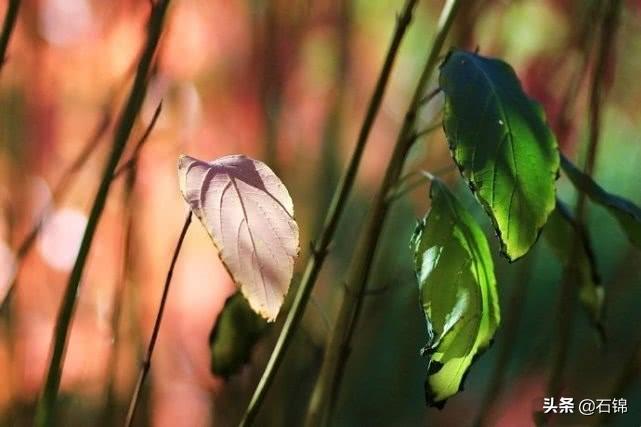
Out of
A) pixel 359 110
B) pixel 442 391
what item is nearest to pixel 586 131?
pixel 359 110

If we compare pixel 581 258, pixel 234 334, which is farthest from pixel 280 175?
pixel 581 258

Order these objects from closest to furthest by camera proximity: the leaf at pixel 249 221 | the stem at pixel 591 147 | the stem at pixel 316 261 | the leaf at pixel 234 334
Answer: the leaf at pixel 249 221 → the stem at pixel 316 261 → the leaf at pixel 234 334 → the stem at pixel 591 147

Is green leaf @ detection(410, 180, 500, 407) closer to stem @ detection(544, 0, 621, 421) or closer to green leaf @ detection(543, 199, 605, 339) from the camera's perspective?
green leaf @ detection(543, 199, 605, 339)

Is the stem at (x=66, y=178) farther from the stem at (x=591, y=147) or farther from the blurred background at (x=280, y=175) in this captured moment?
the stem at (x=591, y=147)

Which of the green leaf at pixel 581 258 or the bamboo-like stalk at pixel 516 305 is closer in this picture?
the green leaf at pixel 581 258

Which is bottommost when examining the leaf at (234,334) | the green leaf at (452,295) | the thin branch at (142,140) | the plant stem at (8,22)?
the leaf at (234,334)

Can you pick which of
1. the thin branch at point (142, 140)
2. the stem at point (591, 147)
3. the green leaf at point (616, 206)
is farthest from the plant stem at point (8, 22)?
the stem at point (591, 147)
